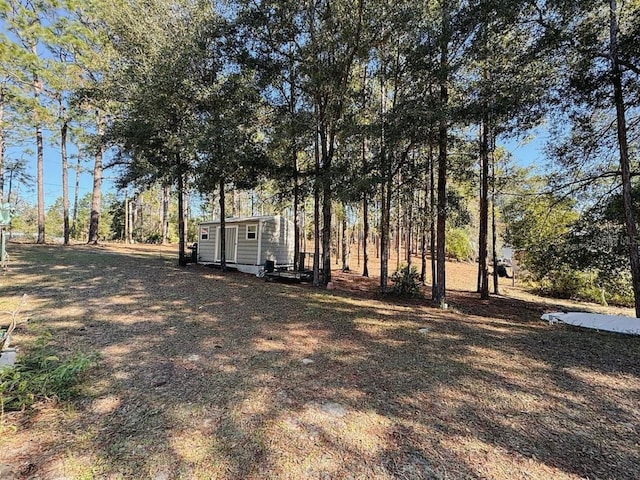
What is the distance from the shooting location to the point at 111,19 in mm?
11031

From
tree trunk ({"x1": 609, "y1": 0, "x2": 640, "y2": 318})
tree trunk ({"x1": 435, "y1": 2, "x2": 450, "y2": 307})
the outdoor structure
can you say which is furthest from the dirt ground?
the outdoor structure

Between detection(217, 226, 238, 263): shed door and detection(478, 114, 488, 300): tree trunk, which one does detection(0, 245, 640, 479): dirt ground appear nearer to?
detection(478, 114, 488, 300): tree trunk

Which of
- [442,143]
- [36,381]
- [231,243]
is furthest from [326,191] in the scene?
[36,381]

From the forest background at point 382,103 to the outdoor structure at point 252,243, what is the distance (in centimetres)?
139

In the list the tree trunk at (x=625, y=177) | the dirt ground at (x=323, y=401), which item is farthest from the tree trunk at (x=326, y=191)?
the tree trunk at (x=625, y=177)

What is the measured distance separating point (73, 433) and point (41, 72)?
14922 mm

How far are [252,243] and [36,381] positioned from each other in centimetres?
933

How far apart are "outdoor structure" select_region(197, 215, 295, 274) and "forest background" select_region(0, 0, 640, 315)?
139cm

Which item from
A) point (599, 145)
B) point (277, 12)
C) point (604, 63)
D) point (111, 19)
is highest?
point (111, 19)

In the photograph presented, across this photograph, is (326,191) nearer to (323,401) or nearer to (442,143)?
(442,143)

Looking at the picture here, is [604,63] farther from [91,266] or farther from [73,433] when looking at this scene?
[91,266]

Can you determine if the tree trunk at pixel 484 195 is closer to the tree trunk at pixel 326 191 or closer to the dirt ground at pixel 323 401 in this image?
the tree trunk at pixel 326 191

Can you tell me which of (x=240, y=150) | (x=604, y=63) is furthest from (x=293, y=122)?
(x=604, y=63)

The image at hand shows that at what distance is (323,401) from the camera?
8.85ft
